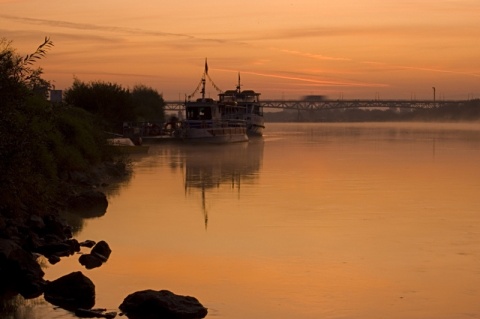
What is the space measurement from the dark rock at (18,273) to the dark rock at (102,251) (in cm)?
248

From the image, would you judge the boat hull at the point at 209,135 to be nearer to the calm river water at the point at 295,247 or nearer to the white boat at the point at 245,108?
the white boat at the point at 245,108

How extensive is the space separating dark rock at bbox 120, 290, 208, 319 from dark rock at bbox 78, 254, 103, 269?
12.4 ft

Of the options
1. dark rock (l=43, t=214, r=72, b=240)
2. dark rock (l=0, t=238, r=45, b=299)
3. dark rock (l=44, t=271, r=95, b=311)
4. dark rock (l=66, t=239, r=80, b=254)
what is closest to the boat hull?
dark rock (l=43, t=214, r=72, b=240)

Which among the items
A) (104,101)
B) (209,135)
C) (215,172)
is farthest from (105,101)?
(215,172)

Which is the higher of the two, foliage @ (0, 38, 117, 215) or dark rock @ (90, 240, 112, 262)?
foliage @ (0, 38, 117, 215)

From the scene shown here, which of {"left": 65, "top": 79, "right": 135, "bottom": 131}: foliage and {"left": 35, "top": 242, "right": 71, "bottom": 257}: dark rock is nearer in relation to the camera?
{"left": 35, "top": 242, "right": 71, "bottom": 257}: dark rock

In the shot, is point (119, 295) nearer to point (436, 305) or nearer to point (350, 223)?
point (436, 305)

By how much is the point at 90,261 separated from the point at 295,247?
4.72 m

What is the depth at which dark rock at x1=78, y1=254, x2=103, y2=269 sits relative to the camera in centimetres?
1867

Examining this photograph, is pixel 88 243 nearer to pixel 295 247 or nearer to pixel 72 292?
pixel 295 247

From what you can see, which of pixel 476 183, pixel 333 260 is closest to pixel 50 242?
pixel 333 260

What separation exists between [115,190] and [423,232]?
1526 centimetres

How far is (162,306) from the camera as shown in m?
14.4

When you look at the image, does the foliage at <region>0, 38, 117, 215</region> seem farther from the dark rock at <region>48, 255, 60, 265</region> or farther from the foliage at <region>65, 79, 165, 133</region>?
the foliage at <region>65, 79, 165, 133</region>
